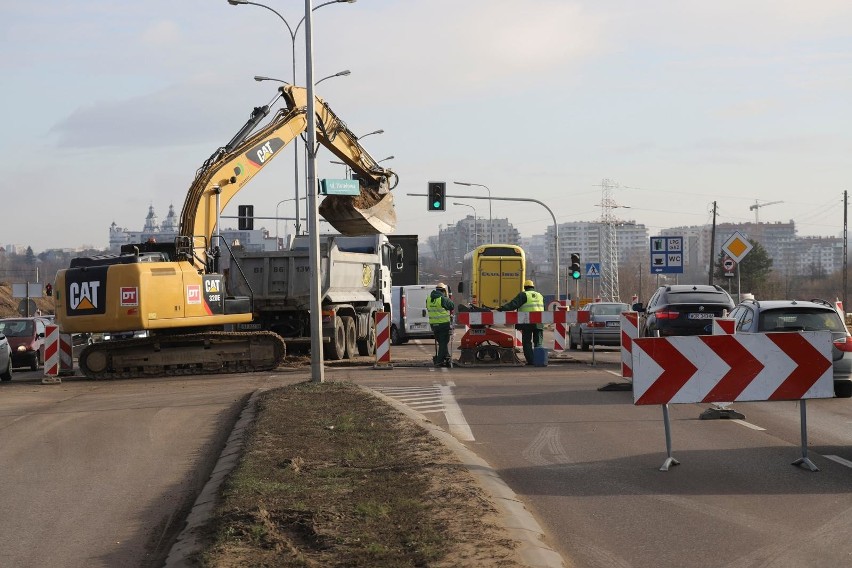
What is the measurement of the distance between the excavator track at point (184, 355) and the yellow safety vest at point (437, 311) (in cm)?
338

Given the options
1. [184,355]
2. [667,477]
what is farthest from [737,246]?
[667,477]

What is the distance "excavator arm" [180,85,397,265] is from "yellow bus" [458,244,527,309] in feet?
50.1

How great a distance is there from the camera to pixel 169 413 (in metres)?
16.6

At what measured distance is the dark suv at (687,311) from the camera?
23.2 metres

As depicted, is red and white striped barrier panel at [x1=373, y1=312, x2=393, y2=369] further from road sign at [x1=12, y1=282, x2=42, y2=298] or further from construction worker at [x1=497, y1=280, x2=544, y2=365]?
road sign at [x1=12, y1=282, x2=42, y2=298]

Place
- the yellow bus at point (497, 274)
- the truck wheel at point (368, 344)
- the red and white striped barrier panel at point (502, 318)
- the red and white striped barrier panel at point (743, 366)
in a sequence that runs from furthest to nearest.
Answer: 1. the yellow bus at point (497, 274)
2. the truck wheel at point (368, 344)
3. the red and white striped barrier panel at point (502, 318)
4. the red and white striped barrier panel at point (743, 366)

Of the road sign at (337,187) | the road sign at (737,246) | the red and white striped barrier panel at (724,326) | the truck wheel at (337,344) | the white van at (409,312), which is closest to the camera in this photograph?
the red and white striped barrier panel at (724,326)

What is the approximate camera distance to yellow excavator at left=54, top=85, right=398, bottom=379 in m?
23.1

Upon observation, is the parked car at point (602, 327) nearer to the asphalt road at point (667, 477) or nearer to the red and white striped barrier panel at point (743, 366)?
the asphalt road at point (667, 477)

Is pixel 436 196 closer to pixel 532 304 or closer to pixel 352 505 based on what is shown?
pixel 532 304

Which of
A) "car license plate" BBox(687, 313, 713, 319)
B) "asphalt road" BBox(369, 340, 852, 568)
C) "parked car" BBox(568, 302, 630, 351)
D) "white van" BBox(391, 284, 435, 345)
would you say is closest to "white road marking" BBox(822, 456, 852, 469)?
"asphalt road" BBox(369, 340, 852, 568)

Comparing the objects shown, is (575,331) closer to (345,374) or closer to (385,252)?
(385,252)

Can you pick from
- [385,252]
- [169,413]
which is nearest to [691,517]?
[169,413]


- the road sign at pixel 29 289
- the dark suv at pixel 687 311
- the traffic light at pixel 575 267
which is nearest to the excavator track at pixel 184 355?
the dark suv at pixel 687 311
